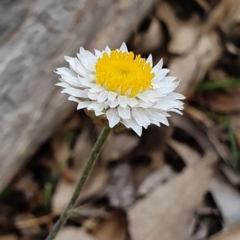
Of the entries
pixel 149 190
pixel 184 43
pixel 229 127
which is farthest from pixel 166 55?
pixel 149 190

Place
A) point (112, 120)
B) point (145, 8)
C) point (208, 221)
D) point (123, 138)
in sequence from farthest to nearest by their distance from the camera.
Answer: point (145, 8) → point (123, 138) → point (208, 221) → point (112, 120)

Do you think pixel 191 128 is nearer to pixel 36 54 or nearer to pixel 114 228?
pixel 114 228

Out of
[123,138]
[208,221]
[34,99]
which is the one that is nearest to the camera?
[34,99]

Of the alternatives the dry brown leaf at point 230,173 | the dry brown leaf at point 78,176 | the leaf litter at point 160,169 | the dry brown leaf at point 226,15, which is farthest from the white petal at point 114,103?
the dry brown leaf at point 226,15

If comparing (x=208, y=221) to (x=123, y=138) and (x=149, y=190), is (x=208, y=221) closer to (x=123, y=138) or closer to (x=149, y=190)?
(x=149, y=190)

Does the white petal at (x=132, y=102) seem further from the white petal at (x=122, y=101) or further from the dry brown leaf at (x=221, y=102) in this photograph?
the dry brown leaf at (x=221, y=102)

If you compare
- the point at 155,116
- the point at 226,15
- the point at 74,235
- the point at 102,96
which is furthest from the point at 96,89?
the point at 226,15

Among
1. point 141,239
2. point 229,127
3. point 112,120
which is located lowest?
point 141,239

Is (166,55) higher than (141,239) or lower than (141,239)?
higher
